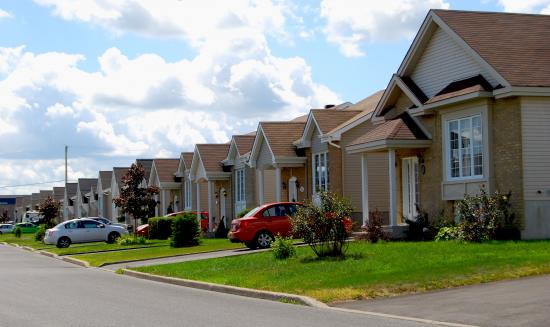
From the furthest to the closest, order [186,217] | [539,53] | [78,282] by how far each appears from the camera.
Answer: [186,217]
[539,53]
[78,282]

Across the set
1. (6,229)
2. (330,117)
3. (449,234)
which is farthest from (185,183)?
(6,229)

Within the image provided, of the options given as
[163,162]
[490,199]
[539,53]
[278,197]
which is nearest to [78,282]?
[490,199]

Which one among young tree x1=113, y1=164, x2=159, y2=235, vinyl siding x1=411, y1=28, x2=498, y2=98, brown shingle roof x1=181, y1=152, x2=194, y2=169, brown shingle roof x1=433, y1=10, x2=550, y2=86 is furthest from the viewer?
brown shingle roof x1=181, y1=152, x2=194, y2=169

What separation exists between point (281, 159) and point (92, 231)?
491 inches

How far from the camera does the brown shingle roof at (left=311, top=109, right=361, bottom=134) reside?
3400 centimetres

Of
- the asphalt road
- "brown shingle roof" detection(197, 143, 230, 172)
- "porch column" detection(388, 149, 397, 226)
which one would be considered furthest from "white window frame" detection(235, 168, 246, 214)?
the asphalt road

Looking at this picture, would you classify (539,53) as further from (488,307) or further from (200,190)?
Result: (200,190)

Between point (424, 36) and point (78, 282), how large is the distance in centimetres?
1298

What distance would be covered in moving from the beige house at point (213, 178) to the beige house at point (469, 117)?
19.7 metres

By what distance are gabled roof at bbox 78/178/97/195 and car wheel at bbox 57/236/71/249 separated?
1823 inches

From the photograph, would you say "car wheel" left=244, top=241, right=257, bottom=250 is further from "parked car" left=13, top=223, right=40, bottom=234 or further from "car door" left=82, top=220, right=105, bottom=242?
"parked car" left=13, top=223, right=40, bottom=234

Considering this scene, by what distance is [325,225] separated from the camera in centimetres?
2047

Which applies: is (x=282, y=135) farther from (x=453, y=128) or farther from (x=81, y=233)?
(x=453, y=128)

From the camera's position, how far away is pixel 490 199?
69.4ft
